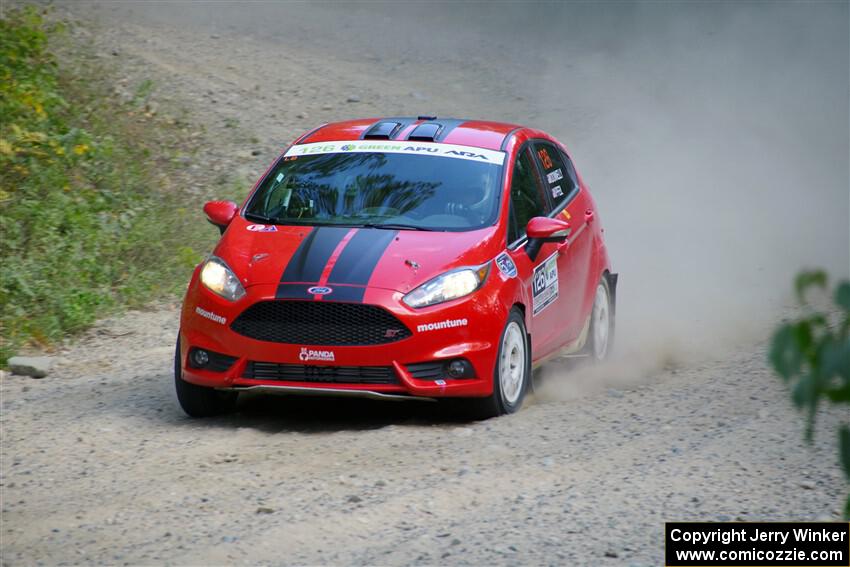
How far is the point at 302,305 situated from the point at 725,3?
21424 millimetres

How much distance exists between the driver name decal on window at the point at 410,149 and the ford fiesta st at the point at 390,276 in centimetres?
1

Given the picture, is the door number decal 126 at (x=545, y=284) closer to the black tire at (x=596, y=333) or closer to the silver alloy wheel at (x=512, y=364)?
the silver alloy wheel at (x=512, y=364)

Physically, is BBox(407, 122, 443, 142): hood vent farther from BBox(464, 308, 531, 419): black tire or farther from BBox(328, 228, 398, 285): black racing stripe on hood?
BBox(464, 308, 531, 419): black tire

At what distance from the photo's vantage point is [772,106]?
22000 millimetres

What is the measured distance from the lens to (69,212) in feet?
39.5

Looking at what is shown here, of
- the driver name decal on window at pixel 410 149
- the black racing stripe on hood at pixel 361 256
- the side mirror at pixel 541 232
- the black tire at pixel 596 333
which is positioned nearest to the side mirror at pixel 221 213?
the driver name decal on window at pixel 410 149

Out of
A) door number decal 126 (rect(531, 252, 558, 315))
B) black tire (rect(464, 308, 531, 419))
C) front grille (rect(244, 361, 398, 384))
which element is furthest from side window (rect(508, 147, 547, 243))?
front grille (rect(244, 361, 398, 384))

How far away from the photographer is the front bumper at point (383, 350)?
714 centimetres

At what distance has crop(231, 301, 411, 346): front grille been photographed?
714 centimetres

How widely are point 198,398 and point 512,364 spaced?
1.90 meters

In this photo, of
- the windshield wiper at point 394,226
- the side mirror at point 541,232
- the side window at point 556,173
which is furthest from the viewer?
the side window at point 556,173

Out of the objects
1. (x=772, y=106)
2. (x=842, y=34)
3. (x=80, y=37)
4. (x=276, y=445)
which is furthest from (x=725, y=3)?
(x=276, y=445)

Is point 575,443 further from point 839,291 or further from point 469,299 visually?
point 839,291

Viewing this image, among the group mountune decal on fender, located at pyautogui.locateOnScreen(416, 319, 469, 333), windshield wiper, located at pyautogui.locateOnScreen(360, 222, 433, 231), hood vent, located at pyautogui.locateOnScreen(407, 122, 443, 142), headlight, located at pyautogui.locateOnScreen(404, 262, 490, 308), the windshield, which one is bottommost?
mountune decal on fender, located at pyautogui.locateOnScreen(416, 319, 469, 333)
